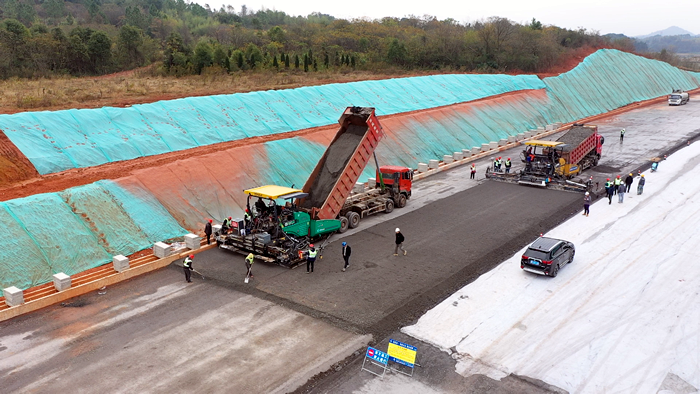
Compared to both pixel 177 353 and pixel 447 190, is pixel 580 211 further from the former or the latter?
pixel 177 353

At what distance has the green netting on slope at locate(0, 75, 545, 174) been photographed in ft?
85.5

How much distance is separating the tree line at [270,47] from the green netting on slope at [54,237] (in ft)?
112

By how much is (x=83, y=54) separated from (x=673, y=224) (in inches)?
2249

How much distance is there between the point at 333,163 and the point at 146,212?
8.40 m

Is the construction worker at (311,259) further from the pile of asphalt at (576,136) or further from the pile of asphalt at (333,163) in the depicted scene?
the pile of asphalt at (576,136)

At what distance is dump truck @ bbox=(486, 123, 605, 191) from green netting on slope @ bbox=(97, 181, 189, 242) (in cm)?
1905

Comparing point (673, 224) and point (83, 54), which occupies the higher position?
point (83, 54)

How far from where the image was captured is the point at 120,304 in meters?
17.1

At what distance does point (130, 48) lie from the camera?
62969mm

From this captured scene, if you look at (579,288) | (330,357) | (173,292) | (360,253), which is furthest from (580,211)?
(173,292)

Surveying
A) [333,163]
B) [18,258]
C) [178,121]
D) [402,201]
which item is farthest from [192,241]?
[178,121]

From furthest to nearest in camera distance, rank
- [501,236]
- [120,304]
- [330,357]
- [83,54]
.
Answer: [83,54] < [501,236] < [120,304] < [330,357]

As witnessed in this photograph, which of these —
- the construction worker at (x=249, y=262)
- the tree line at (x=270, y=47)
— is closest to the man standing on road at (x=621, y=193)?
the construction worker at (x=249, y=262)

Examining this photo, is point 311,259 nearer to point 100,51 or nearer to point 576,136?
point 576,136
